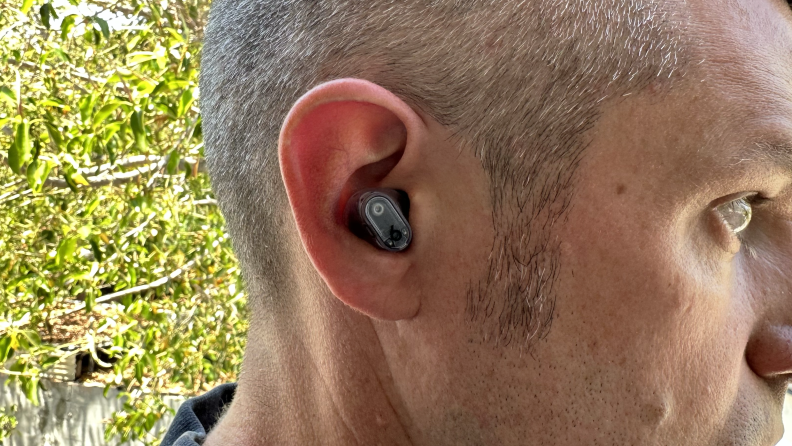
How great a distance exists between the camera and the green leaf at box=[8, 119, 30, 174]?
2580mm

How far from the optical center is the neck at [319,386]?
1087mm

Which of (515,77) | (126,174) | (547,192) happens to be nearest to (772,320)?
(547,192)

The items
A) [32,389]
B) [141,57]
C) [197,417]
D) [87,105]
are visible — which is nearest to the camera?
[197,417]

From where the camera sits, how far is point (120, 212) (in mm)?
3732

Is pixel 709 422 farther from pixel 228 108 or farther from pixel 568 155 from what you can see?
pixel 228 108

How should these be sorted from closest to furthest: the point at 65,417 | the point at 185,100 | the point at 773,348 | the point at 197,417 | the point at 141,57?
the point at 773,348 < the point at 197,417 < the point at 185,100 < the point at 141,57 < the point at 65,417

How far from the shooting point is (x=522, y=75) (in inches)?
40.1

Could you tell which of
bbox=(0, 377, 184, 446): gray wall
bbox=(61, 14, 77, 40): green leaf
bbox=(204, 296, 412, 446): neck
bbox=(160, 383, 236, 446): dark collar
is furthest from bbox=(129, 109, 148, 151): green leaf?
bbox=(0, 377, 184, 446): gray wall

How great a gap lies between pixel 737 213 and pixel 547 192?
0.26 m

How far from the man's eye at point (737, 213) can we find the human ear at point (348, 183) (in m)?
0.39

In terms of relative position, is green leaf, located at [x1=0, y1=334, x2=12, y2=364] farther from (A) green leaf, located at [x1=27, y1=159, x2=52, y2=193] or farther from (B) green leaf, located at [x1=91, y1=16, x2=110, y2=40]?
(B) green leaf, located at [x1=91, y1=16, x2=110, y2=40]

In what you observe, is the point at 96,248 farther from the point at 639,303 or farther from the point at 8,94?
the point at 639,303

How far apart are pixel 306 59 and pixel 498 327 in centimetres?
43

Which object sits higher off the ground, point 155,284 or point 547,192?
point 547,192
